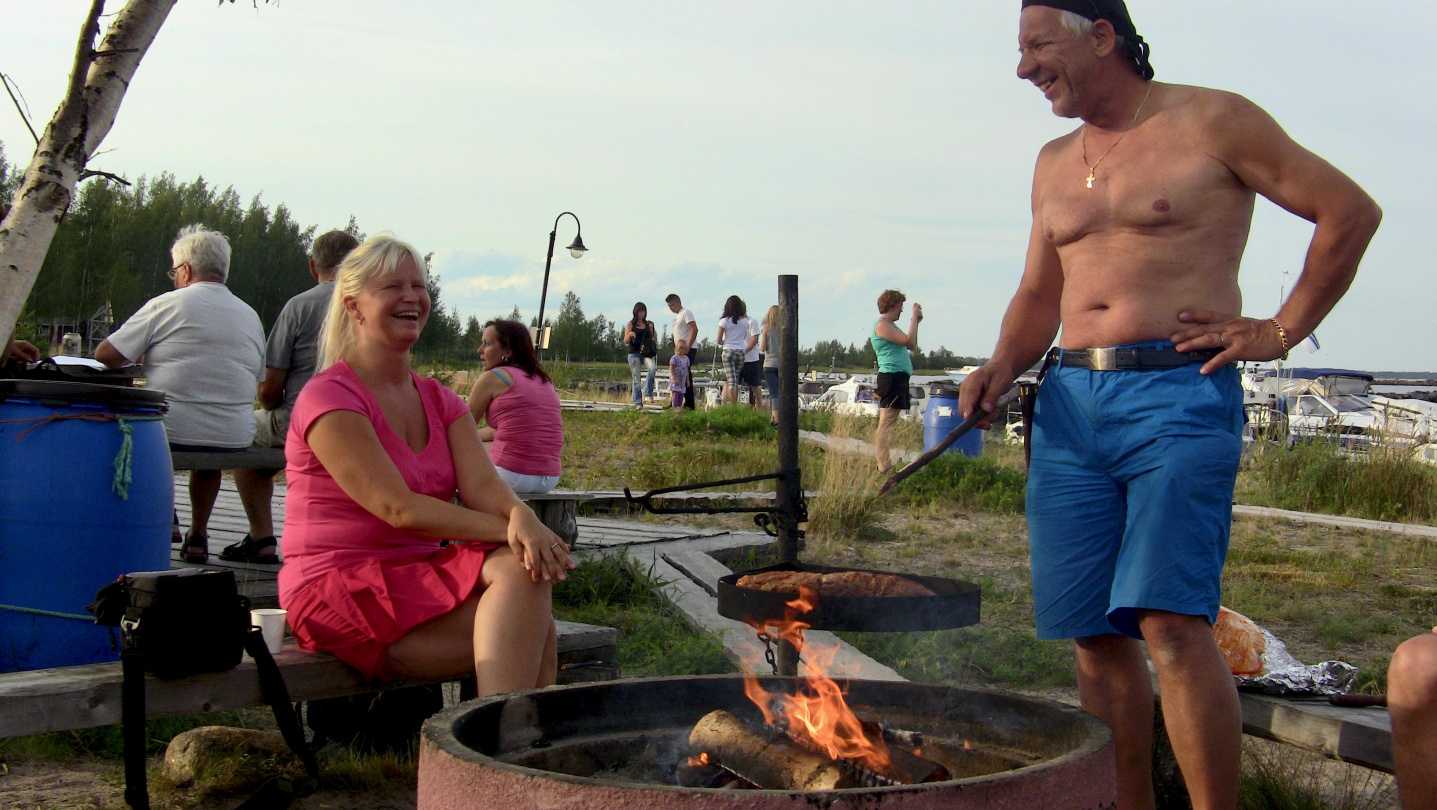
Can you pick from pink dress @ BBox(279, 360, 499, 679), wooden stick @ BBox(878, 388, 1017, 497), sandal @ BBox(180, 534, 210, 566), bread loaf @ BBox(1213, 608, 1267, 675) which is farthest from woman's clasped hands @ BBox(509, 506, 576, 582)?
sandal @ BBox(180, 534, 210, 566)

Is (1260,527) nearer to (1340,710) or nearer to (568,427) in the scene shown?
(1340,710)

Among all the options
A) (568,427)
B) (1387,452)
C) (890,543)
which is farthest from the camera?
(568,427)

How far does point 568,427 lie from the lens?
48.0 ft

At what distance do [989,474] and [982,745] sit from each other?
26.3ft

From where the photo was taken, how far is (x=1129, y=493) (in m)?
2.61

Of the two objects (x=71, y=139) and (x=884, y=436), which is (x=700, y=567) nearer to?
(x=71, y=139)

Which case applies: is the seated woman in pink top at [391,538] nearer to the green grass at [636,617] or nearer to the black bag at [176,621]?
the black bag at [176,621]

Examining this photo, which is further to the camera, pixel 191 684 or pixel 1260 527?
pixel 1260 527

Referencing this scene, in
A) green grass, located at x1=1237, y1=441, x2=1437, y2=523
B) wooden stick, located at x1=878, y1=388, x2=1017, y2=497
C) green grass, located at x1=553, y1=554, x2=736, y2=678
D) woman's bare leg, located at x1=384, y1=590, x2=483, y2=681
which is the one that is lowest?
green grass, located at x1=553, y1=554, x2=736, y2=678

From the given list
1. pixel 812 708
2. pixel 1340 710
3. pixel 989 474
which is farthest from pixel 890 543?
pixel 812 708

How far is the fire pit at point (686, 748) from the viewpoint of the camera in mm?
1591

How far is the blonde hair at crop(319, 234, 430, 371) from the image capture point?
10.6 feet

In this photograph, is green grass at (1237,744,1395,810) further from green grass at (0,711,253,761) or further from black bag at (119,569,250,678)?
green grass at (0,711,253,761)

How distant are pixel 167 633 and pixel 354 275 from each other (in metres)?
1.13
